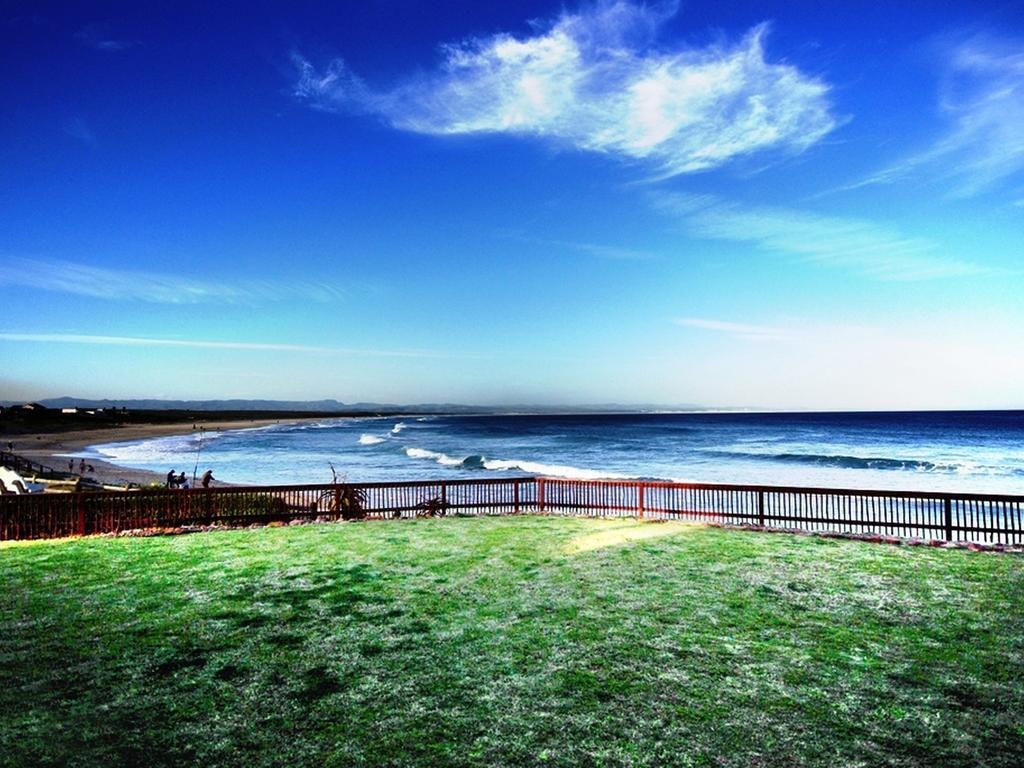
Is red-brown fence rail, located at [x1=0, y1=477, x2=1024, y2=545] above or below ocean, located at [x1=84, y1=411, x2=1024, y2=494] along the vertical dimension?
above

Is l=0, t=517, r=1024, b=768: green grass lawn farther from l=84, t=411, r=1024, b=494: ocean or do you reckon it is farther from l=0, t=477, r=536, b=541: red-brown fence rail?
l=84, t=411, r=1024, b=494: ocean

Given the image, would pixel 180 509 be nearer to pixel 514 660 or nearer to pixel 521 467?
pixel 514 660

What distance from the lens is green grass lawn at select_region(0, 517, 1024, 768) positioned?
5152 millimetres

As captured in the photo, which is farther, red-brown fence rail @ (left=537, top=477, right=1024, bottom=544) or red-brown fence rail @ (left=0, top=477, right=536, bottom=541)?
red-brown fence rail @ (left=0, top=477, right=536, bottom=541)

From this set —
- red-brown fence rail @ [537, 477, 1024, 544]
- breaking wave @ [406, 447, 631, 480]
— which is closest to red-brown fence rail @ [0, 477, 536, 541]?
red-brown fence rail @ [537, 477, 1024, 544]

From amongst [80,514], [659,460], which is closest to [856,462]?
[659,460]

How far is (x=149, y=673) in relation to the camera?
6.65m

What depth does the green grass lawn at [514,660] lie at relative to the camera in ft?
16.9

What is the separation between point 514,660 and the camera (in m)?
6.92

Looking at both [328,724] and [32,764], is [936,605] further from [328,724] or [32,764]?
[32,764]

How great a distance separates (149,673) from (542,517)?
11.9 m

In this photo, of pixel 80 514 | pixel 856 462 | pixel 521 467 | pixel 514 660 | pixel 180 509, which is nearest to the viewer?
pixel 514 660

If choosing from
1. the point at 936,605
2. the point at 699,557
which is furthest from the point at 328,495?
the point at 936,605

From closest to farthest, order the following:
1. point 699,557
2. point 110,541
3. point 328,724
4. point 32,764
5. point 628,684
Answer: point 32,764, point 328,724, point 628,684, point 699,557, point 110,541
